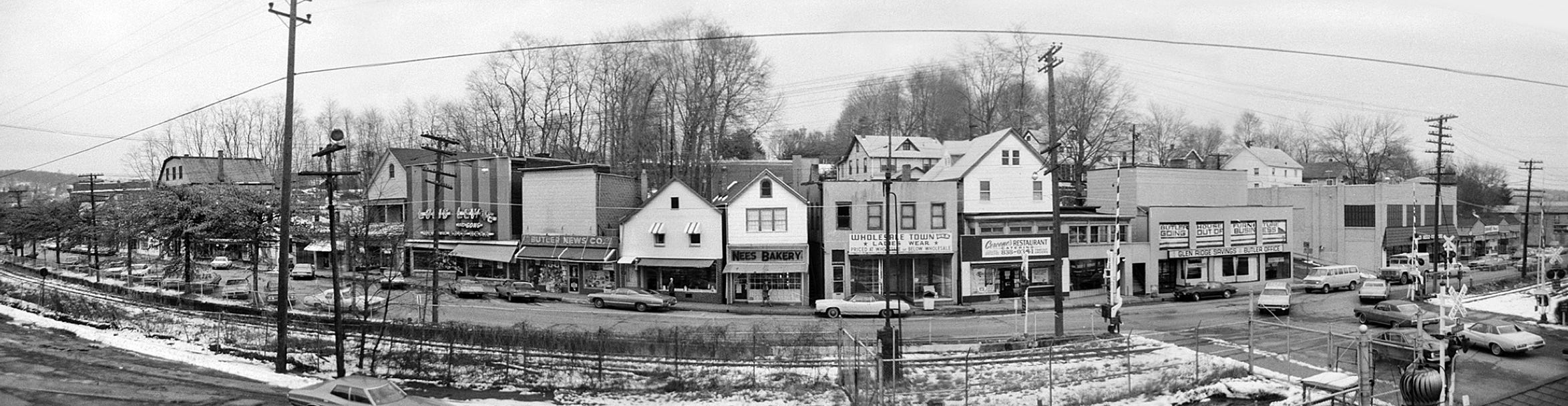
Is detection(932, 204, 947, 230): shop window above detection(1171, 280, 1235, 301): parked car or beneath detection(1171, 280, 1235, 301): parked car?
above

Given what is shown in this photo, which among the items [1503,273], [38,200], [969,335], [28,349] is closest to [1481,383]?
[969,335]

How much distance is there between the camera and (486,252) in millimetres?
47875

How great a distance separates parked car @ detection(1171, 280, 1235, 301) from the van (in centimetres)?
519

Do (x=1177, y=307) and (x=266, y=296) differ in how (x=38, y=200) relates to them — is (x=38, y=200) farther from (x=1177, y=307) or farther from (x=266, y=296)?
(x=1177, y=307)

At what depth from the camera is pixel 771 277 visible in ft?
136

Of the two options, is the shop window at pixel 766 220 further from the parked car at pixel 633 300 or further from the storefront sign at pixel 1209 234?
the storefront sign at pixel 1209 234

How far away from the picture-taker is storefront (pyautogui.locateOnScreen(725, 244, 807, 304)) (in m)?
41.2

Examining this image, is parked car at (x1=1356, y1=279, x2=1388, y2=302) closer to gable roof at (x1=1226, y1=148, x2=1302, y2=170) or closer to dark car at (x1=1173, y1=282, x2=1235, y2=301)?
dark car at (x1=1173, y1=282, x2=1235, y2=301)

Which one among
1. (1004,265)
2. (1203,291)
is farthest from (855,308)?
(1203,291)

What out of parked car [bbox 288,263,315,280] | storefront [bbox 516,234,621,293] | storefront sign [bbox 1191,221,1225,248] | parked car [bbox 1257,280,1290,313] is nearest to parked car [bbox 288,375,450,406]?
storefront [bbox 516,234,621,293]

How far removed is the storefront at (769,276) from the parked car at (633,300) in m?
3.75

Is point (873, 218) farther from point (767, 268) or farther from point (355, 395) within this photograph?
point (355, 395)

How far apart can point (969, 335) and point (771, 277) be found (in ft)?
43.0

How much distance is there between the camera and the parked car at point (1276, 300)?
35.5 metres
